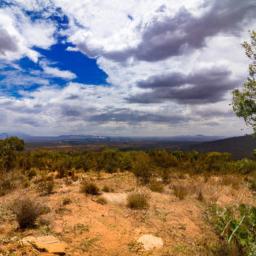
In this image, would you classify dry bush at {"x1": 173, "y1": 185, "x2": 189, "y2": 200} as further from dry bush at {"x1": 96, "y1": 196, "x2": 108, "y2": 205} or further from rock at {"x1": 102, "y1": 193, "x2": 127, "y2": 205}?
dry bush at {"x1": 96, "y1": 196, "x2": 108, "y2": 205}

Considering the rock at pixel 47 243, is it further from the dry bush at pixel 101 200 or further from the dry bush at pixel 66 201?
the dry bush at pixel 101 200

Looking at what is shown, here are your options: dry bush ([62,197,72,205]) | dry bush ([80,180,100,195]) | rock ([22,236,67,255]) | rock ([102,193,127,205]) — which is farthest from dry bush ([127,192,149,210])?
rock ([22,236,67,255])

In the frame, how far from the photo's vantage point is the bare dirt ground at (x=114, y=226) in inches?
297

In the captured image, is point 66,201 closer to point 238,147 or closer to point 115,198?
point 115,198

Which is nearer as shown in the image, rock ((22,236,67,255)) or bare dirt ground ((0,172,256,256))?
rock ((22,236,67,255))

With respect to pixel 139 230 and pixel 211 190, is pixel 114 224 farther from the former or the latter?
pixel 211 190

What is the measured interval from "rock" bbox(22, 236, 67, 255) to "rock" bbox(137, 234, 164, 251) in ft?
6.49

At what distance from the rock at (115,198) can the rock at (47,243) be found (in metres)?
4.26

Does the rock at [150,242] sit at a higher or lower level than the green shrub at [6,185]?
lower

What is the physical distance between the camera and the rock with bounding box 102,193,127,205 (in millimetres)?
11591

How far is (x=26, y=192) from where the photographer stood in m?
13.5

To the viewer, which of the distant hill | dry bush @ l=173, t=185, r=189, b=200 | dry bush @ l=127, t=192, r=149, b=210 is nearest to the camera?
dry bush @ l=127, t=192, r=149, b=210

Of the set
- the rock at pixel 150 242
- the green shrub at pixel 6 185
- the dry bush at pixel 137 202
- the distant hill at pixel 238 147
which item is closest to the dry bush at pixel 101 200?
the dry bush at pixel 137 202

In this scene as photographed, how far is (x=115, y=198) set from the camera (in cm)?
1199
